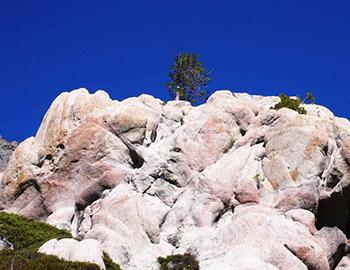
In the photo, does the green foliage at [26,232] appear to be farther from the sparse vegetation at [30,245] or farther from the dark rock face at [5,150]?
the dark rock face at [5,150]

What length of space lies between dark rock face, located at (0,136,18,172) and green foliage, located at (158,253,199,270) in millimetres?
37560

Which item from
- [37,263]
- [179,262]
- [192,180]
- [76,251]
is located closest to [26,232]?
[76,251]

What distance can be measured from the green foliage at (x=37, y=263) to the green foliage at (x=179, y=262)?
333 inches

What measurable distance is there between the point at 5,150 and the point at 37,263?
48798mm

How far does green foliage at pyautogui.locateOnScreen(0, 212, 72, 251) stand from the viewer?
37031 mm

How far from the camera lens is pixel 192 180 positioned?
41.3 metres

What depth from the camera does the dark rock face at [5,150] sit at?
69312 mm

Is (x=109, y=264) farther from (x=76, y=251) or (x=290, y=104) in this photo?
(x=290, y=104)

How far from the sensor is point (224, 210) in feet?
126

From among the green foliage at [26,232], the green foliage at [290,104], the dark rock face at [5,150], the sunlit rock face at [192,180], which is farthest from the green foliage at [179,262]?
the dark rock face at [5,150]

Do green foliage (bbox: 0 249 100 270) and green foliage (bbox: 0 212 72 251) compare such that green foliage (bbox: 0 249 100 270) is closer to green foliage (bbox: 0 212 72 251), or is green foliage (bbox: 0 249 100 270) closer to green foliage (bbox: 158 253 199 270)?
green foliage (bbox: 0 212 72 251)

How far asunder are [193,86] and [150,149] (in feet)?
86.6

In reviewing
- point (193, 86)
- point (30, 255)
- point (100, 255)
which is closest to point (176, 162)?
point (100, 255)

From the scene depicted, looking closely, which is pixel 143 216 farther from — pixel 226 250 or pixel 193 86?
pixel 193 86
